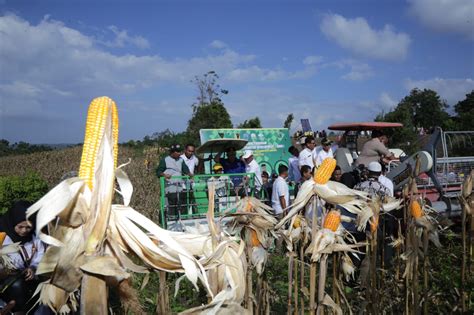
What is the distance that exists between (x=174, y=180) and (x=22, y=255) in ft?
10.5

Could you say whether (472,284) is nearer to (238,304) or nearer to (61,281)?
(238,304)

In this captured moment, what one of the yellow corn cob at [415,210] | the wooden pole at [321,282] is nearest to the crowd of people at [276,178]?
the yellow corn cob at [415,210]

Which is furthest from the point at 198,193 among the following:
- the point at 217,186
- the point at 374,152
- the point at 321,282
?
the point at 321,282

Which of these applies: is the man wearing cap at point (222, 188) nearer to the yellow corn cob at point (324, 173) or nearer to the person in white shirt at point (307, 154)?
the person in white shirt at point (307, 154)

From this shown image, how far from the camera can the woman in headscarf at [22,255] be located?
3164 millimetres

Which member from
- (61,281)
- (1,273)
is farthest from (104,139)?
(1,273)

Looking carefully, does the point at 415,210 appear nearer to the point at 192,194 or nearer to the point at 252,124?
the point at 192,194

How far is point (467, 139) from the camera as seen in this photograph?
29.1 ft

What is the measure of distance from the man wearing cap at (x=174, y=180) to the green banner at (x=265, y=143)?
11.6 ft

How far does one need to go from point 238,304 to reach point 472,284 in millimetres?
3261

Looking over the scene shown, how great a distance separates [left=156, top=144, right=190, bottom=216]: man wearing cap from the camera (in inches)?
243

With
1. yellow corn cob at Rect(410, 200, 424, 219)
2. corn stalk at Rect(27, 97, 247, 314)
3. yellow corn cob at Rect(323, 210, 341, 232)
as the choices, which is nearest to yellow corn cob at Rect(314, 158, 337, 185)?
yellow corn cob at Rect(323, 210, 341, 232)

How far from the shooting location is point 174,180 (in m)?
6.25

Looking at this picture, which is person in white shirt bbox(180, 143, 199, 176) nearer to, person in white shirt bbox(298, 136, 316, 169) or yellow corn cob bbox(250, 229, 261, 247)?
person in white shirt bbox(298, 136, 316, 169)
